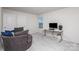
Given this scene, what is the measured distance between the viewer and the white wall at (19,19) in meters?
4.48

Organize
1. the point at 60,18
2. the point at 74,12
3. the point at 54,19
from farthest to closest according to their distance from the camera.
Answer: the point at 54,19 < the point at 60,18 < the point at 74,12

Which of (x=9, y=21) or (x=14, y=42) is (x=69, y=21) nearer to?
(x=14, y=42)

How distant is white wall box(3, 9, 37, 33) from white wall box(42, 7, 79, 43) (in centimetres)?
141

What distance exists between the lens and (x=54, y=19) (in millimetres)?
4945

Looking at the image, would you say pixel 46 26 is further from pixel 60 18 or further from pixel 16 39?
pixel 16 39

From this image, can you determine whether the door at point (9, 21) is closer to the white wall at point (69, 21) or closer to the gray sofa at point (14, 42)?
the gray sofa at point (14, 42)

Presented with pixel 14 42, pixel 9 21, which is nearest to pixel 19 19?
pixel 9 21

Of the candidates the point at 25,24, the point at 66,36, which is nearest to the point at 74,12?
the point at 66,36

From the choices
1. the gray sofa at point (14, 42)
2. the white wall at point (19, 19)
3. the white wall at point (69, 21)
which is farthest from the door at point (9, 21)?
the white wall at point (69, 21)

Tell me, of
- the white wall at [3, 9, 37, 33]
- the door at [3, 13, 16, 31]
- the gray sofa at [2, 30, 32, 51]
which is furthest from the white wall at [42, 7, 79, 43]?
the gray sofa at [2, 30, 32, 51]

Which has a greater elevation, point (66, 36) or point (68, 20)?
point (68, 20)

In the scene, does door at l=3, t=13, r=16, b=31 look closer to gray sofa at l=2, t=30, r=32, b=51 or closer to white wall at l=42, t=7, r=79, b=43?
gray sofa at l=2, t=30, r=32, b=51

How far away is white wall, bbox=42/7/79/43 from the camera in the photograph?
384 cm

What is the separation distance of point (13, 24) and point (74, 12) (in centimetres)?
324
